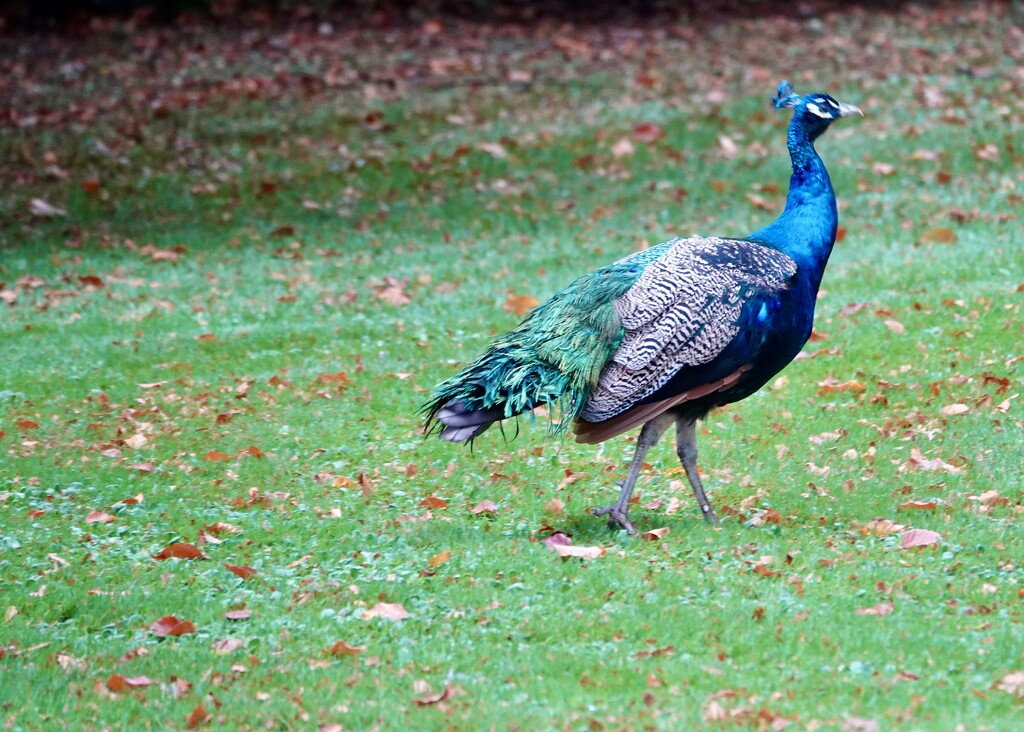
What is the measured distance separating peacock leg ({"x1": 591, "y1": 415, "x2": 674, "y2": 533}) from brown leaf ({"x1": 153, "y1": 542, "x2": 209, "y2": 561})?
2.00 meters

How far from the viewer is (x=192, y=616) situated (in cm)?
620

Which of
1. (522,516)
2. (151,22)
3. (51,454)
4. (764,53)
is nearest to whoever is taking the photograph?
(522,516)

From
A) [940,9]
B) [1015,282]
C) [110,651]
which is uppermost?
[940,9]

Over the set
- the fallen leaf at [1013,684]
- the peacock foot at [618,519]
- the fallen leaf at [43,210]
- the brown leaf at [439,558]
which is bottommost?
the fallen leaf at [43,210]

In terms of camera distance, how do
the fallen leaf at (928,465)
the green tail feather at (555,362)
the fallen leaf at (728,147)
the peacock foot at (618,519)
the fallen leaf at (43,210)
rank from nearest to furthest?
1. the green tail feather at (555,362)
2. the peacock foot at (618,519)
3. the fallen leaf at (928,465)
4. the fallen leaf at (43,210)
5. the fallen leaf at (728,147)

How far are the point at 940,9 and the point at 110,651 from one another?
677 inches

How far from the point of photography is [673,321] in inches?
269

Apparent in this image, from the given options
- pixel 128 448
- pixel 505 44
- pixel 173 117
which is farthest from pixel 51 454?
pixel 505 44

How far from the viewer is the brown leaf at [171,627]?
602cm

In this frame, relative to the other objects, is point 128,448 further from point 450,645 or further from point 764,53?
point 764,53

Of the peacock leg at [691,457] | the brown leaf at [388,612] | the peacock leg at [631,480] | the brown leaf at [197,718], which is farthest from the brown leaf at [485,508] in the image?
the brown leaf at [197,718]

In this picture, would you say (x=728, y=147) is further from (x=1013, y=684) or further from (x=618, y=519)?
(x=1013, y=684)

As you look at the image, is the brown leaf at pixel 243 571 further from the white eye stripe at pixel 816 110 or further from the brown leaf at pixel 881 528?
the white eye stripe at pixel 816 110

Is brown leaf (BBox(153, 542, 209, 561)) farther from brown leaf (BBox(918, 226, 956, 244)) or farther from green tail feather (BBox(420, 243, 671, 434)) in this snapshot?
brown leaf (BBox(918, 226, 956, 244))
